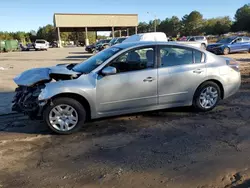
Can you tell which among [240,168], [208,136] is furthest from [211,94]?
[240,168]

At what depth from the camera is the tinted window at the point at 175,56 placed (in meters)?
5.54

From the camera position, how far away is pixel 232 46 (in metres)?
23.1

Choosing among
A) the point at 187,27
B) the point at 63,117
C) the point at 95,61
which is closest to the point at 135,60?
the point at 95,61

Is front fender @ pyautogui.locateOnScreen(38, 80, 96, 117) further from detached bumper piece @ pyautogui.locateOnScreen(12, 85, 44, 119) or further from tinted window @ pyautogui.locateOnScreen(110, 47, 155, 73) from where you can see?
tinted window @ pyautogui.locateOnScreen(110, 47, 155, 73)

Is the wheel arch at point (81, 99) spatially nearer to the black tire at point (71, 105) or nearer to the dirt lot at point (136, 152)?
the black tire at point (71, 105)

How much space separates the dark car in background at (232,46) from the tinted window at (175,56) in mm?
18468

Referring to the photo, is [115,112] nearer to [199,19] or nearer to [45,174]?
[45,174]

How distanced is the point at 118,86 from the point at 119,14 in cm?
6129

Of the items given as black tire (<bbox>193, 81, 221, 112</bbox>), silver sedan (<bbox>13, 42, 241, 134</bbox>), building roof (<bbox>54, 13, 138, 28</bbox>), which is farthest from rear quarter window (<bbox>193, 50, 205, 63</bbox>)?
building roof (<bbox>54, 13, 138, 28</bbox>)

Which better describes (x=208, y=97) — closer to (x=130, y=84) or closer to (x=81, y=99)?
(x=130, y=84)

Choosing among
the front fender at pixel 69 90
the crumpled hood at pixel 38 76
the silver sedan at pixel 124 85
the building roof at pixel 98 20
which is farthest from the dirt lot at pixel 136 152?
the building roof at pixel 98 20

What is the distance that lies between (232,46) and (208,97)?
62.4 ft

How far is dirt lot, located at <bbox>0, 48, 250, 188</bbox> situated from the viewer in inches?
133

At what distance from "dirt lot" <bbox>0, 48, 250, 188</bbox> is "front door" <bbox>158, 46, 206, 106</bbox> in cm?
45
